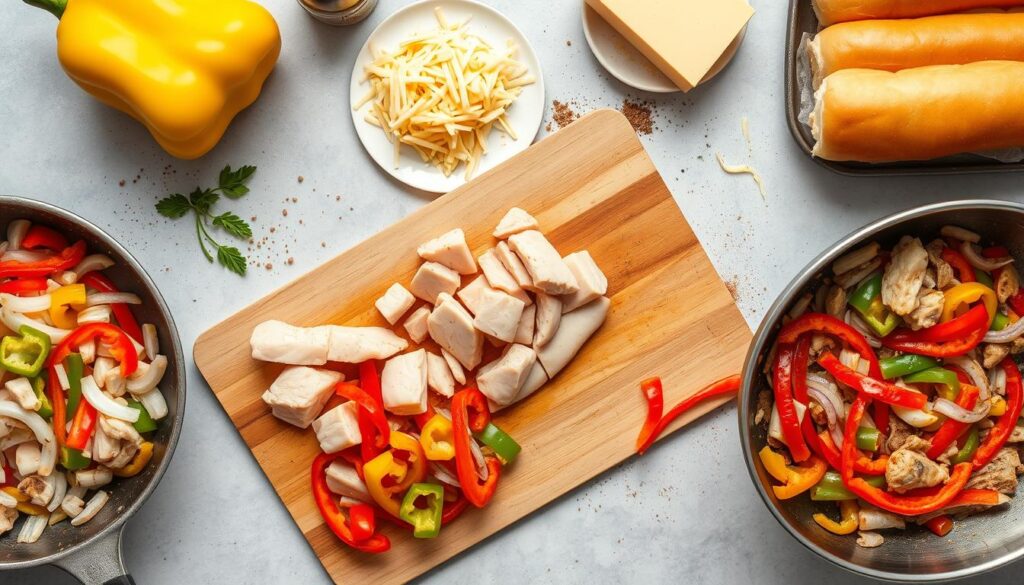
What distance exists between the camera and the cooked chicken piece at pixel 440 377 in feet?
9.30

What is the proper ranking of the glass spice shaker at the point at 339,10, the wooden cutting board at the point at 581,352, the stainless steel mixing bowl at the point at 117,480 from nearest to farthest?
the stainless steel mixing bowl at the point at 117,480
the glass spice shaker at the point at 339,10
the wooden cutting board at the point at 581,352

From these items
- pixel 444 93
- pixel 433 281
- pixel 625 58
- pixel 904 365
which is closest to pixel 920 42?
pixel 625 58

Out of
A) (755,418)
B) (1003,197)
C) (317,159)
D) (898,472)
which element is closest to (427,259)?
(317,159)

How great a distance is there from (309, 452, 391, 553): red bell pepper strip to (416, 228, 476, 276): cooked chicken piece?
0.81m

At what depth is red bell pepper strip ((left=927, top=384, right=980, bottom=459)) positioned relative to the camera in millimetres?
2709

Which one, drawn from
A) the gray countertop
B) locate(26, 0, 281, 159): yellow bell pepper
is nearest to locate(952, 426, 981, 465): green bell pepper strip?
the gray countertop

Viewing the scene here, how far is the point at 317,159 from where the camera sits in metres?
2.99

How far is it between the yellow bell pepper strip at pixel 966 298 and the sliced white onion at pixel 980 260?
7 centimetres

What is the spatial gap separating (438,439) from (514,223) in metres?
0.82

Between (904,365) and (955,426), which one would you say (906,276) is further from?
(955,426)

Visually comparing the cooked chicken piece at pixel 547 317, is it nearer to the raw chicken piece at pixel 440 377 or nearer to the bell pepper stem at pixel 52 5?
the raw chicken piece at pixel 440 377

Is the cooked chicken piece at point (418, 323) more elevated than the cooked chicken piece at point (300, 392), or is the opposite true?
the cooked chicken piece at point (418, 323)

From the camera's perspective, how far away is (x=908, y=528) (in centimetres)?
283

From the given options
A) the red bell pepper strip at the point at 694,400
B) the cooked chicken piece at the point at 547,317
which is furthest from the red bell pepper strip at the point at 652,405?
the cooked chicken piece at the point at 547,317
